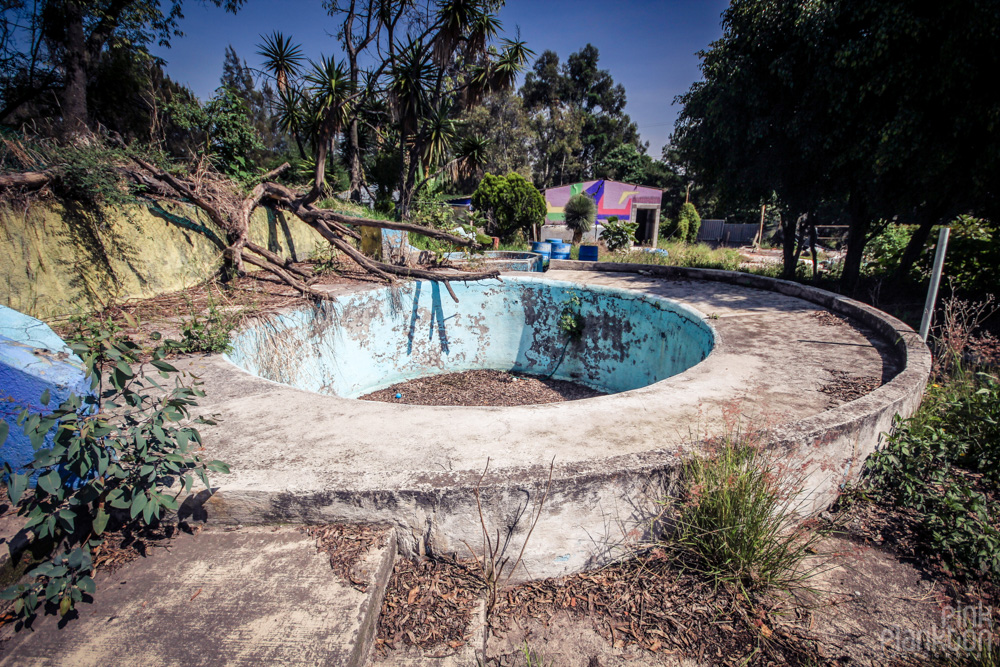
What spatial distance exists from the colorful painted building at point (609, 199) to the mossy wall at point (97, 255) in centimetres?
1702

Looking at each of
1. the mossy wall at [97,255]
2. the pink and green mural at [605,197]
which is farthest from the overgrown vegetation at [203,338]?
the pink and green mural at [605,197]

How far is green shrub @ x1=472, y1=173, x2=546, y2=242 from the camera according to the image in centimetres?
1324

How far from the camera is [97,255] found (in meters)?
3.92

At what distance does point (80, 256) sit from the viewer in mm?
3783

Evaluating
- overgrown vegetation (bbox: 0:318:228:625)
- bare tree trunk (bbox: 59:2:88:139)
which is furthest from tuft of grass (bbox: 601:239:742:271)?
bare tree trunk (bbox: 59:2:88:139)

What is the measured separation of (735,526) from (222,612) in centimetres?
178

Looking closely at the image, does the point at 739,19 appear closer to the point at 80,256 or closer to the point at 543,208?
the point at 543,208

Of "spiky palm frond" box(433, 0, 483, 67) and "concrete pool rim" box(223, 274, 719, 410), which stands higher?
"spiky palm frond" box(433, 0, 483, 67)

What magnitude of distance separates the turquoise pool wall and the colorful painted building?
1479 cm

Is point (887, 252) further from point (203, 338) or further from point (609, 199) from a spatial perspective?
point (609, 199)

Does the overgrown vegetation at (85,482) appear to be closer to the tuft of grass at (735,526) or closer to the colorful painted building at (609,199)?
the tuft of grass at (735,526)

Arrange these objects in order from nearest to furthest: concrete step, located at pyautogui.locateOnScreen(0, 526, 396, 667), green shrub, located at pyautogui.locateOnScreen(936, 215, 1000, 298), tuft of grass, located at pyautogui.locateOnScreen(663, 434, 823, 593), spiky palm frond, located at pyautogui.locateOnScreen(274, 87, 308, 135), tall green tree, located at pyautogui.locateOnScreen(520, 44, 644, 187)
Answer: concrete step, located at pyautogui.locateOnScreen(0, 526, 396, 667)
tuft of grass, located at pyautogui.locateOnScreen(663, 434, 823, 593)
green shrub, located at pyautogui.locateOnScreen(936, 215, 1000, 298)
spiky palm frond, located at pyautogui.locateOnScreen(274, 87, 308, 135)
tall green tree, located at pyautogui.locateOnScreen(520, 44, 644, 187)

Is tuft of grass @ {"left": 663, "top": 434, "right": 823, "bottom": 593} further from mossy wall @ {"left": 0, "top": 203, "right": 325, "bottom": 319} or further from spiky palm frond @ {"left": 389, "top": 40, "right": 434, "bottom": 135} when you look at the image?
spiky palm frond @ {"left": 389, "top": 40, "right": 434, "bottom": 135}

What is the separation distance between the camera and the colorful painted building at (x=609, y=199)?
20.8 metres
